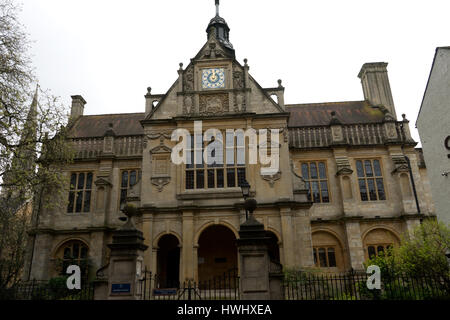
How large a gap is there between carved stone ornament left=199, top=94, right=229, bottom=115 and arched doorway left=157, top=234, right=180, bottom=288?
824cm

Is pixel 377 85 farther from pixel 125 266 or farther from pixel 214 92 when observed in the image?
pixel 125 266

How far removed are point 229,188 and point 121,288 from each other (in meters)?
11.1

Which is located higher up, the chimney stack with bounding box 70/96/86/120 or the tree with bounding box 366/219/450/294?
the chimney stack with bounding box 70/96/86/120

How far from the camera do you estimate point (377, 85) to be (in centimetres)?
3284

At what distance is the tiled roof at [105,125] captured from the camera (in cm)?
3170

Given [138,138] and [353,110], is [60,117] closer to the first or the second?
[138,138]

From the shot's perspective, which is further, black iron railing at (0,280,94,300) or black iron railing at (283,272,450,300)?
black iron railing at (0,280,94,300)

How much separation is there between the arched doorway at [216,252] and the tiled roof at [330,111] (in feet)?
38.6

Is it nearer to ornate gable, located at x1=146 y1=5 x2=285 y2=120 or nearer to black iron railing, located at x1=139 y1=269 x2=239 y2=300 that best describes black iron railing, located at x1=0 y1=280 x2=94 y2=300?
black iron railing, located at x1=139 y1=269 x2=239 y2=300

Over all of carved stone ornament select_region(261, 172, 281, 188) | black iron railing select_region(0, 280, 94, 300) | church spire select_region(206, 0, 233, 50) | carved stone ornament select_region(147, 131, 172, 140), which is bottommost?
black iron railing select_region(0, 280, 94, 300)

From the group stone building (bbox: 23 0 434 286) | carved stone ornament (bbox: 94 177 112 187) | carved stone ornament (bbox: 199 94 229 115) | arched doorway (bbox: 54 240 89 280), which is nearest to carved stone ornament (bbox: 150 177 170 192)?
stone building (bbox: 23 0 434 286)

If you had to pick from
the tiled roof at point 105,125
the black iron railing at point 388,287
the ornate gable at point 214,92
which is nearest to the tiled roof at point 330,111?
the ornate gable at point 214,92

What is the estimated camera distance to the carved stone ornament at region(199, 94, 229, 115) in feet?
78.2

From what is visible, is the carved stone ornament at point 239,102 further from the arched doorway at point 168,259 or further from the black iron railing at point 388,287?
the black iron railing at point 388,287
